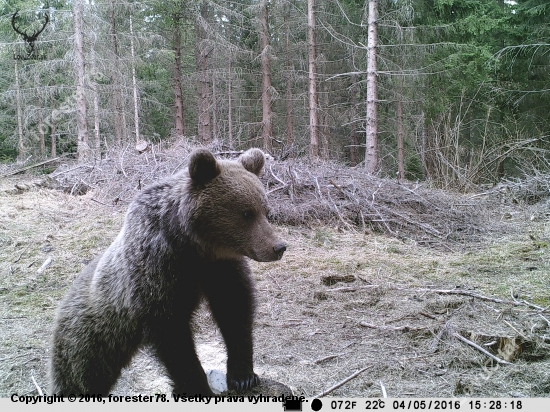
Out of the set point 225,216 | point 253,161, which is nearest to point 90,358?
point 225,216

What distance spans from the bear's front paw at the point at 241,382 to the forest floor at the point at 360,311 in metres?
0.32

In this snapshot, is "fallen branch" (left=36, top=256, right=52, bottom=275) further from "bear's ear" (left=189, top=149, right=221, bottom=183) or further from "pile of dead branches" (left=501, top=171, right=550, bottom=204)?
"pile of dead branches" (left=501, top=171, right=550, bottom=204)

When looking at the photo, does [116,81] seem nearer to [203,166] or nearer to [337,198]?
[337,198]

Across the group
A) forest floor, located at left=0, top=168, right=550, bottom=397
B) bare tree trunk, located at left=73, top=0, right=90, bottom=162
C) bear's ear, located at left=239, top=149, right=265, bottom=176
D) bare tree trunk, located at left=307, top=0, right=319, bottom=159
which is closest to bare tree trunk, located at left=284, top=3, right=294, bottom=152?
bare tree trunk, located at left=307, top=0, right=319, bottom=159

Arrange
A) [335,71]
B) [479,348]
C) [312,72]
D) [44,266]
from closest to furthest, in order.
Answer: [479,348] → [44,266] → [312,72] → [335,71]

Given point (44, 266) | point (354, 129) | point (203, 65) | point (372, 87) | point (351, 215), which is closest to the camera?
point (44, 266)

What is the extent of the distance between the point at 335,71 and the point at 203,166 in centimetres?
2172

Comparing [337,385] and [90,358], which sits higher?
[90,358]

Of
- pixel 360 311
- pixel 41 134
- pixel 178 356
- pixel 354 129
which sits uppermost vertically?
pixel 41 134

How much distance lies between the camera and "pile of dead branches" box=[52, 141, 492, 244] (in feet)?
27.5

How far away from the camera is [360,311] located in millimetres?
4734

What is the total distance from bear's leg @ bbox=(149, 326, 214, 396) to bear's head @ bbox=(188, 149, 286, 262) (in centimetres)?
58

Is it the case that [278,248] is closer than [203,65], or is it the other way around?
[278,248]

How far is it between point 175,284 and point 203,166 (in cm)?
81
